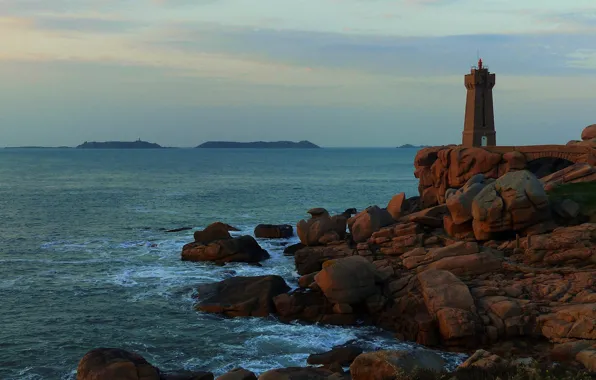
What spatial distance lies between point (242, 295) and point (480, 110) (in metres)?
41.8

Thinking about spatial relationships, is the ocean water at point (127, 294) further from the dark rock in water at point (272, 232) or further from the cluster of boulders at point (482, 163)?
the cluster of boulders at point (482, 163)

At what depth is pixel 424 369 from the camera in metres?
19.8

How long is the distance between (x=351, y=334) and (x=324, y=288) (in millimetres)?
3609

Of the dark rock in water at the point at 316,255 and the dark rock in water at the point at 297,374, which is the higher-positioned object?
the dark rock in water at the point at 316,255

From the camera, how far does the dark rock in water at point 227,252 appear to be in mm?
43062

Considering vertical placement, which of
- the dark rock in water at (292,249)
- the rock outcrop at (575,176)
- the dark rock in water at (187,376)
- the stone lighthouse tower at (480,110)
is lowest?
the dark rock in water at (187,376)

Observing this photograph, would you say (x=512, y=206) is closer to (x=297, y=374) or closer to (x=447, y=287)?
(x=447, y=287)

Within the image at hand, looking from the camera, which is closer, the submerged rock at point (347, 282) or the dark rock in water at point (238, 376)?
the dark rock in water at point (238, 376)

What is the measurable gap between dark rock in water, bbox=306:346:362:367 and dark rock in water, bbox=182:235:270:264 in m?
18.8

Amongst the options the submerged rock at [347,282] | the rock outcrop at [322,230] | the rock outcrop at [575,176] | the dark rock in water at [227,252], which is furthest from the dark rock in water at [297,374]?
the rock outcrop at [575,176]

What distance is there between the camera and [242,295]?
32812mm

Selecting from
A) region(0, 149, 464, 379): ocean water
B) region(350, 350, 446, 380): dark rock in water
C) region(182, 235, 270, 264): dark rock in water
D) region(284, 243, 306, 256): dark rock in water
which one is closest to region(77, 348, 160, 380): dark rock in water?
region(0, 149, 464, 379): ocean water

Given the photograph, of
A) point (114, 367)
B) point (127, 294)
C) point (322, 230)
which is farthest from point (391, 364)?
point (322, 230)

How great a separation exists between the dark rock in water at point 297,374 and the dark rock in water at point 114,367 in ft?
13.8
